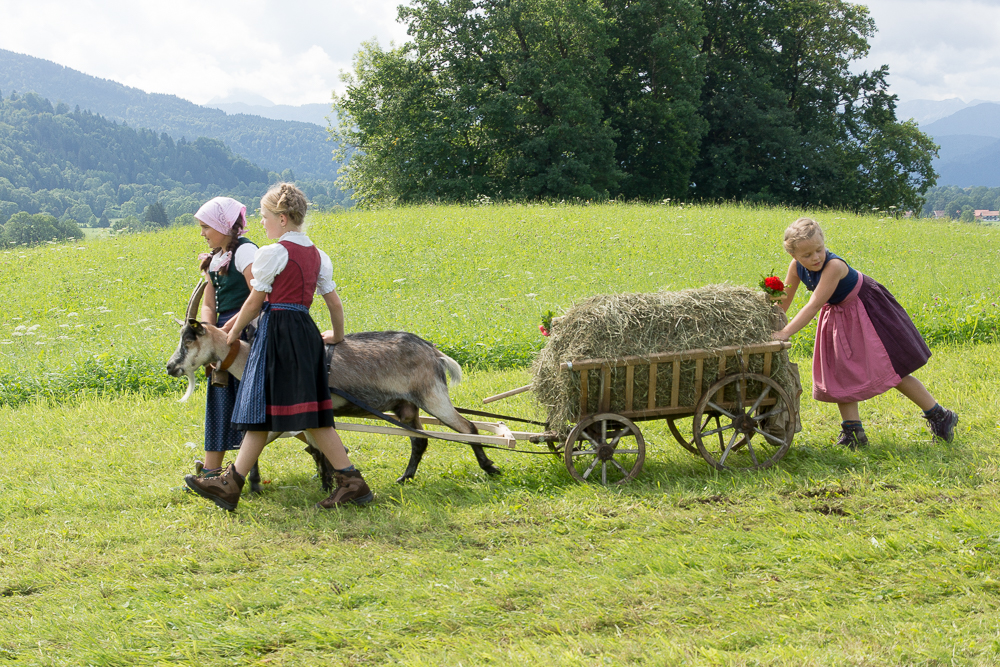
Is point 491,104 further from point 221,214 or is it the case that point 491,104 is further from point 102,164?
point 102,164

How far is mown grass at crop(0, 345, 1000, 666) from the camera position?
3562mm

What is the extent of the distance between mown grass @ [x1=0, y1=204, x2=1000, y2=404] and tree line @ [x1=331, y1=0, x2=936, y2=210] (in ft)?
37.7

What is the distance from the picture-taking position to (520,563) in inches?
175

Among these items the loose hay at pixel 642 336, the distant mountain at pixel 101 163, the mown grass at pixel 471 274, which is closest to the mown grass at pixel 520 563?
the loose hay at pixel 642 336

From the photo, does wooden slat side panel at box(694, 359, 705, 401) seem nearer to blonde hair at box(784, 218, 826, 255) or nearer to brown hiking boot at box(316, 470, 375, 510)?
blonde hair at box(784, 218, 826, 255)

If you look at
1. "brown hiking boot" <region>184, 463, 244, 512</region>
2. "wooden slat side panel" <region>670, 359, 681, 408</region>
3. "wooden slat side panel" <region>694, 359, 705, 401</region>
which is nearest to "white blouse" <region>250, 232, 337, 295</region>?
"brown hiking boot" <region>184, 463, 244, 512</region>

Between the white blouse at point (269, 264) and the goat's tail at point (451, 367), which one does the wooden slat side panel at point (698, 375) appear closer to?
the goat's tail at point (451, 367)

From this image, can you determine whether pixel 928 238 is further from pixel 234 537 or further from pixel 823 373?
pixel 234 537

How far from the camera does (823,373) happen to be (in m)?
6.25

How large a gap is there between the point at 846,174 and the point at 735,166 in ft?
20.0

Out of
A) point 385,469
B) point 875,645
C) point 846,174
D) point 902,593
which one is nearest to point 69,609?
point 385,469

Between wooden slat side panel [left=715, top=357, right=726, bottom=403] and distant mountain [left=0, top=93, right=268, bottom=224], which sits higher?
distant mountain [left=0, top=93, right=268, bottom=224]

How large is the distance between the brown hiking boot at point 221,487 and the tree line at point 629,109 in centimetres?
2864

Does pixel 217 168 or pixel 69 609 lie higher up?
pixel 217 168
